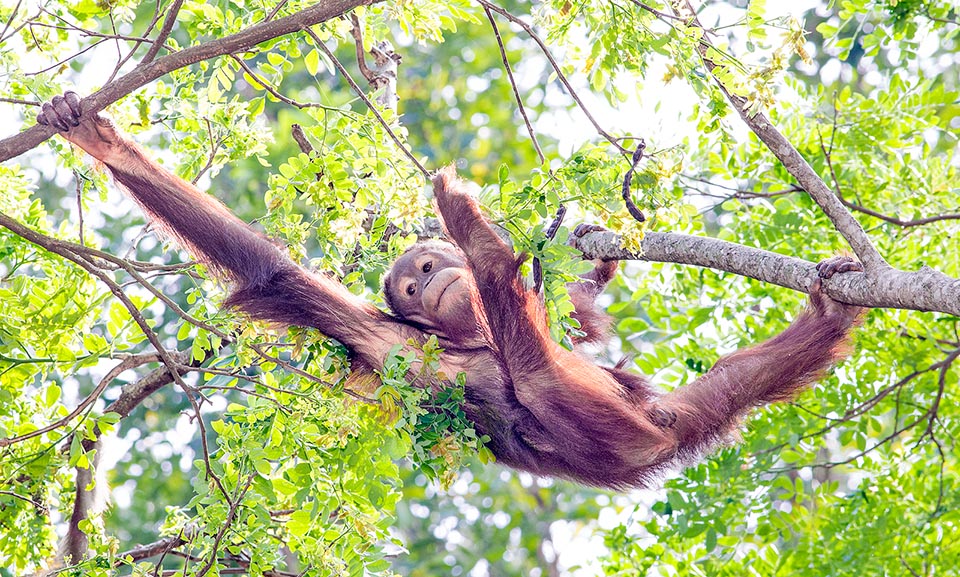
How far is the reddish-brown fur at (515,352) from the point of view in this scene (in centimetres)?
373

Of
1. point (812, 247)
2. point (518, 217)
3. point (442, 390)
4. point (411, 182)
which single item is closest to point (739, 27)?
point (518, 217)

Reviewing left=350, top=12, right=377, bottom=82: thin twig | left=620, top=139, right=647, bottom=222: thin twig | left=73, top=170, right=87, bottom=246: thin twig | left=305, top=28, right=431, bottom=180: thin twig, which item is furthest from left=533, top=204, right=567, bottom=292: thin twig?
left=73, top=170, right=87, bottom=246: thin twig

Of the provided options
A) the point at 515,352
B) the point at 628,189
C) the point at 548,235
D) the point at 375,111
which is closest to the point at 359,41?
the point at 375,111

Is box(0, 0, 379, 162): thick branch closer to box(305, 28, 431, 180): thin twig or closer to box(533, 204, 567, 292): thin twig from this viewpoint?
box(305, 28, 431, 180): thin twig

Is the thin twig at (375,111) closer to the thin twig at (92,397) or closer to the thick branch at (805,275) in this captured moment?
the thick branch at (805,275)

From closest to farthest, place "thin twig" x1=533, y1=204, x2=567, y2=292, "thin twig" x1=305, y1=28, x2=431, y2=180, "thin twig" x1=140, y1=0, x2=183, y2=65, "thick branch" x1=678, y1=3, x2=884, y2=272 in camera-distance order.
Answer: "thin twig" x1=140, y1=0, x2=183, y2=65 < "thick branch" x1=678, y1=3, x2=884, y2=272 < "thin twig" x1=533, y1=204, x2=567, y2=292 < "thin twig" x1=305, y1=28, x2=431, y2=180

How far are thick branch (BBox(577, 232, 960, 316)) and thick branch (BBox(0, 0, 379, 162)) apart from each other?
→ 1306mm

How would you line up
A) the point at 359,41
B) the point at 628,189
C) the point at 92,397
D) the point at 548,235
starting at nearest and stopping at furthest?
the point at 628,189 < the point at 92,397 < the point at 548,235 < the point at 359,41

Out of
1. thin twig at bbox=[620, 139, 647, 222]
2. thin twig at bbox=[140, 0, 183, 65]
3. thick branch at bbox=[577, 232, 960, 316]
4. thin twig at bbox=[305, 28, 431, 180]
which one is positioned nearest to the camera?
thick branch at bbox=[577, 232, 960, 316]

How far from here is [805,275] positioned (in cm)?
358

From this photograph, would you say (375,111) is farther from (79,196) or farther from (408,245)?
(79,196)

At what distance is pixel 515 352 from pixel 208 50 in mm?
1623

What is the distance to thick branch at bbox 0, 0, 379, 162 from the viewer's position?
9.94ft

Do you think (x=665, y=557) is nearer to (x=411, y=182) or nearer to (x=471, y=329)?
(x=471, y=329)
